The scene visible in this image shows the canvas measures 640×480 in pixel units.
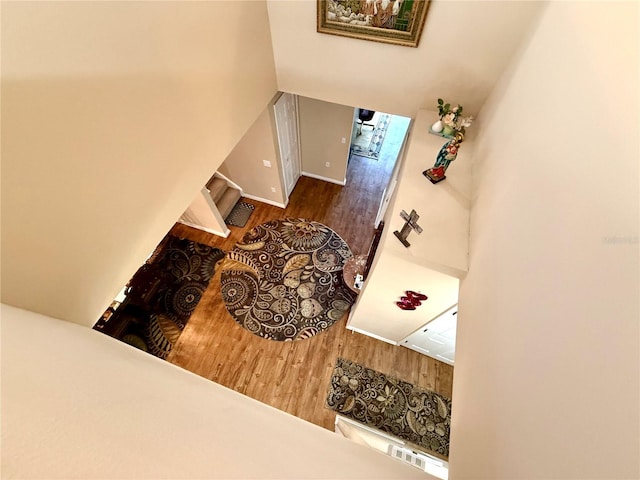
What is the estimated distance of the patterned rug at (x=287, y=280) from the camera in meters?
3.86

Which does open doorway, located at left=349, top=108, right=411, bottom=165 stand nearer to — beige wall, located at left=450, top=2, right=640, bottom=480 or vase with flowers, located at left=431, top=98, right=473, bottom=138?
vase with flowers, located at left=431, top=98, right=473, bottom=138

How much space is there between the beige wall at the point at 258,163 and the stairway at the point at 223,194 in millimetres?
145

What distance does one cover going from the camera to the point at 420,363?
3.67 metres

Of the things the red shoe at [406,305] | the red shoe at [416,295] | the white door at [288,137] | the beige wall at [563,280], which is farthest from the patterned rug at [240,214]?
the beige wall at [563,280]

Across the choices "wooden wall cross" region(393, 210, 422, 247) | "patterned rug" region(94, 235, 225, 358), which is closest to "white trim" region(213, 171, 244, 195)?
"patterned rug" region(94, 235, 225, 358)

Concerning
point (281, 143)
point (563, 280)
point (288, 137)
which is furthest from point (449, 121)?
point (288, 137)

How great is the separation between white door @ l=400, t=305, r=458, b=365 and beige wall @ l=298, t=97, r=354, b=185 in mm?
2959

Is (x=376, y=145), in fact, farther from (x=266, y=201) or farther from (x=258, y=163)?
(x=258, y=163)

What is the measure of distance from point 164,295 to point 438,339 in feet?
11.4

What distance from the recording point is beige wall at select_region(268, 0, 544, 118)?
2.12 m

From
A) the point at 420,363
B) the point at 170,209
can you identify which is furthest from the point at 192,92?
the point at 420,363

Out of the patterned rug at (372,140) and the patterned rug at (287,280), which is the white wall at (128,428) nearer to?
the patterned rug at (287,280)

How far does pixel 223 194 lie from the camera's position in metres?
4.88

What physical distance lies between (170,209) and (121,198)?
20.5 inches
